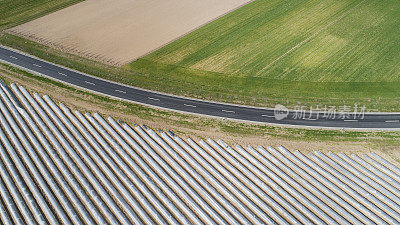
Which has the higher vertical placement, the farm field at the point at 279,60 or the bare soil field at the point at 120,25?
the bare soil field at the point at 120,25

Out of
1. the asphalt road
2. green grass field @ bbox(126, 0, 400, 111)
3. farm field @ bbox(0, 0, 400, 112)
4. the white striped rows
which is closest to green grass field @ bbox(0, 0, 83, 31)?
farm field @ bbox(0, 0, 400, 112)

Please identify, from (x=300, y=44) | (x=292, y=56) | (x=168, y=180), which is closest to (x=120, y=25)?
(x=292, y=56)

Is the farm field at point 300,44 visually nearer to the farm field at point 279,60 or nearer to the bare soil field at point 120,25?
the farm field at point 279,60

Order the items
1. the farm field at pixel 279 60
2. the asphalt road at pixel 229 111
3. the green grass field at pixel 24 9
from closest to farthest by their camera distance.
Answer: the asphalt road at pixel 229 111, the farm field at pixel 279 60, the green grass field at pixel 24 9

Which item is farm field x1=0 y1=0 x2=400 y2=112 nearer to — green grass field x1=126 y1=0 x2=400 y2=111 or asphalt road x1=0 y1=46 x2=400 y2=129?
green grass field x1=126 y1=0 x2=400 y2=111

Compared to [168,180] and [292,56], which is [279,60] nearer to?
[292,56]

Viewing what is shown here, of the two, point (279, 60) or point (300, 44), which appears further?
point (300, 44)

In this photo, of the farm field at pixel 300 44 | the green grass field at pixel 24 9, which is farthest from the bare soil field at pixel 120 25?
the farm field at pixel 300 44
